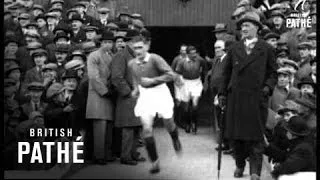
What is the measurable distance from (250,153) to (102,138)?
1.08m

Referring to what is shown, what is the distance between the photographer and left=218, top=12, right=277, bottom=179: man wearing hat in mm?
5367

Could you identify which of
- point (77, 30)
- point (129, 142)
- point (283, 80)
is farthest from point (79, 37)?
point (283, 80)

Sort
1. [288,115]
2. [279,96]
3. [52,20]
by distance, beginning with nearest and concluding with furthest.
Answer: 1. [288,115]
2. [279,96]
3. [52,20]

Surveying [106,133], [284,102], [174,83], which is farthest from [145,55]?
[284,102]

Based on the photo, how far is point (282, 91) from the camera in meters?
5.57

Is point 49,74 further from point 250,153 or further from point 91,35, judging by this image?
point 250,153

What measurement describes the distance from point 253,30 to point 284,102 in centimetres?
56

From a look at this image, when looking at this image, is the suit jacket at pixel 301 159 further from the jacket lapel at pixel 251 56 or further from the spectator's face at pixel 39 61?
the spectator's face at pixel 39 61

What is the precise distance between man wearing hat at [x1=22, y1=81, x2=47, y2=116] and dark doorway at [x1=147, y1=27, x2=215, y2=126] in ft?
3.01

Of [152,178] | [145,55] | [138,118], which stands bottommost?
[152,178]

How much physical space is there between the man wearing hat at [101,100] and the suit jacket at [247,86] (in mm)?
832

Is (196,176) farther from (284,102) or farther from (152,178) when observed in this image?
(284,102)

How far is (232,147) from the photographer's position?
560 centimetres

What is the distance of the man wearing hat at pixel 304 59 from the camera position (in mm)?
5582
